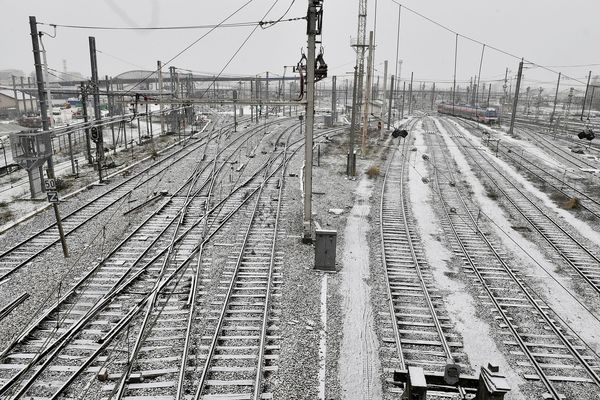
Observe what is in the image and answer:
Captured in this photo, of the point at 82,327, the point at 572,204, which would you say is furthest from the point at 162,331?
the point at 572,204

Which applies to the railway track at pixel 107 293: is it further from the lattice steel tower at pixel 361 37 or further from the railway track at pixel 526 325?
the lattice steel tower at pixel 361 37

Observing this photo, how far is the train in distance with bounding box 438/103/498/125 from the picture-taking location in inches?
2205

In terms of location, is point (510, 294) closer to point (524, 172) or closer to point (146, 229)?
point (146, 229)

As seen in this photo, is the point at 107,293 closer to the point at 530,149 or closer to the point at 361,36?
the point at 361,36

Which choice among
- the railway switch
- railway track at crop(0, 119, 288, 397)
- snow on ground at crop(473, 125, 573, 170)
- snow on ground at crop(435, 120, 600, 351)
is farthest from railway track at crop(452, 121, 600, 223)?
railway track at crop(0, 119, 288, 397)

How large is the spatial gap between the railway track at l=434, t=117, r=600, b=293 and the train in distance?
2946 centimetres

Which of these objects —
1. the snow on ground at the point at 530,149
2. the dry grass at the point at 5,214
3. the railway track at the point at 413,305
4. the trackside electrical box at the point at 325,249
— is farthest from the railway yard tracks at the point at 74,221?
the snow on ground at the point at 530,149

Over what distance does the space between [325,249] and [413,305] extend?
2558mm

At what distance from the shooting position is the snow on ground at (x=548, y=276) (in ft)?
28.8

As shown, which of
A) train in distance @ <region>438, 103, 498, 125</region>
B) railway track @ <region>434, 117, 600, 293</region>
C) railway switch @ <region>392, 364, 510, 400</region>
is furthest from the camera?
train in distance @ <region>438, 103, 498, 125</region>

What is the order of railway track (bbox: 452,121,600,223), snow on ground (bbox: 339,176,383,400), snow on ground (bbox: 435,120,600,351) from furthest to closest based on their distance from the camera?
railway track (bbox: 452,121,600,223), snow on ground (bbox: 435,120,600,351), snow on ground (bbox: 339,176,383,400)

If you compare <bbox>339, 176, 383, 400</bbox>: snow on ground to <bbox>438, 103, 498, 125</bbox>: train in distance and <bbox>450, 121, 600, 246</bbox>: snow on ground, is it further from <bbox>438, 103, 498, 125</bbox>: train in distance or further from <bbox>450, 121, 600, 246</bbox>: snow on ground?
<bbox>438, 103, 498, 125</bbox>: train in distance

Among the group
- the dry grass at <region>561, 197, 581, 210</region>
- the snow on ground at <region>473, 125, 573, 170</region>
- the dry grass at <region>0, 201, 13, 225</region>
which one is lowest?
the dry grass at <region>0, 201, 13, 225</region>

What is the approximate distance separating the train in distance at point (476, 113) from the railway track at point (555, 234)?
29456mm
